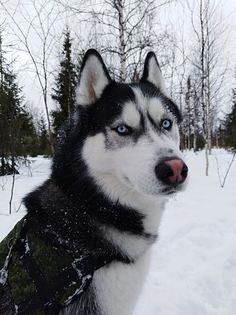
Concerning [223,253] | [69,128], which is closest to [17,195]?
[223,253]

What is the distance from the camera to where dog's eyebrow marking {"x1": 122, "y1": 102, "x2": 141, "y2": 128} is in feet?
6.93

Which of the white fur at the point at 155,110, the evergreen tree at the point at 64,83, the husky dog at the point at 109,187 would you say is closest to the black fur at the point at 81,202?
the husky dog at the point at 109,187

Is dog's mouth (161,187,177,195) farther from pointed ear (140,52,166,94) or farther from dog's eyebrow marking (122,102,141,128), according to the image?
pointed ear (140,52,166,94)

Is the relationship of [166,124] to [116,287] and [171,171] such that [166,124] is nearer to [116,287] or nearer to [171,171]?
[171,171]

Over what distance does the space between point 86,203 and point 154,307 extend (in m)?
1.66

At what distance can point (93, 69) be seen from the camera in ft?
7.22

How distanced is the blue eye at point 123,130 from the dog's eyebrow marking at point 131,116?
30 mm

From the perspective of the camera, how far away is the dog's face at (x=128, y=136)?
183 centimetres

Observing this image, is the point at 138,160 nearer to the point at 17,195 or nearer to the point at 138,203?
the point at 138,203

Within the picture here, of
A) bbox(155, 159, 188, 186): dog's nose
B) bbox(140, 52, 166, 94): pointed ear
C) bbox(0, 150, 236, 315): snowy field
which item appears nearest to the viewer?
bbox(155, 159, 188, 186): dog's nose

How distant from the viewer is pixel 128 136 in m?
2.08

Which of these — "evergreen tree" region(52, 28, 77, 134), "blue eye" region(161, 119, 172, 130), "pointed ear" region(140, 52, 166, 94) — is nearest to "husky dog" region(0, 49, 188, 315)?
"blue eye" region(161, 119, 172, 130)

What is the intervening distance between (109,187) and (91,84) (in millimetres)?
712

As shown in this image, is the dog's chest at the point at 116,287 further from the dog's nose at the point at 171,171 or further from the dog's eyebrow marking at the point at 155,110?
the dog's eyebrow marking at the point at 155,110
